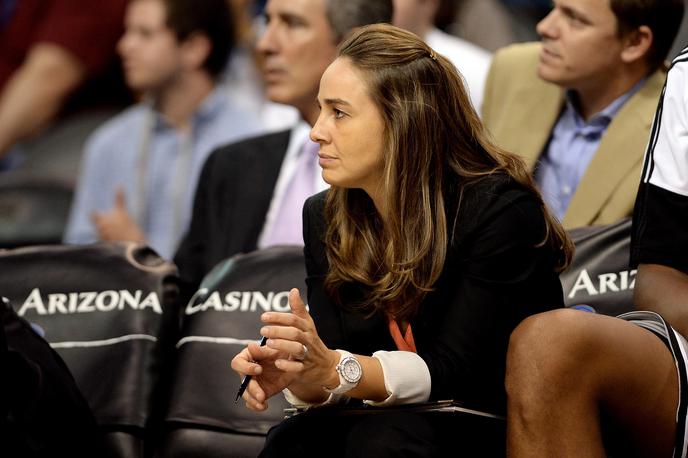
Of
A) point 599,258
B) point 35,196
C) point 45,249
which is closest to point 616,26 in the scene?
point 599,258

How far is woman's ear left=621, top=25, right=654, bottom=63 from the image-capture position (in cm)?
339

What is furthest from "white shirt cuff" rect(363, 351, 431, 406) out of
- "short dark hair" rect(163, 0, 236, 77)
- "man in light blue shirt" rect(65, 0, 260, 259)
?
"short dark hair" rect(163, 0, 236, 77)

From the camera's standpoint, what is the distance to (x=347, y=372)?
7.58ft

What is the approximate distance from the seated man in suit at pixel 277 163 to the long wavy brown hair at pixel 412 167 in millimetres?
1062

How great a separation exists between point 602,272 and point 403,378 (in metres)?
0.74

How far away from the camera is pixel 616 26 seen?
3.41m

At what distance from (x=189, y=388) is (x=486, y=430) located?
2.61 ft

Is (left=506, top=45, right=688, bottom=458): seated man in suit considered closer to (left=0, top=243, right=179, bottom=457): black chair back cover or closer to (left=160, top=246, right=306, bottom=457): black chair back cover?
(left=160, top=246, right=306, bottom=457): black chair back cover

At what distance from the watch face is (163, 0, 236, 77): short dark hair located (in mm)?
2709

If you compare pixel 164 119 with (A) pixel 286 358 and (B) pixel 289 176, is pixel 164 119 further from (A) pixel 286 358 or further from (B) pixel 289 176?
(A) pixel 286 358

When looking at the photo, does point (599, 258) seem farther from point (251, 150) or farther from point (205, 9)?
point (205, 9)

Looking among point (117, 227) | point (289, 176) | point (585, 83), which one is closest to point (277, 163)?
point (289, 176)

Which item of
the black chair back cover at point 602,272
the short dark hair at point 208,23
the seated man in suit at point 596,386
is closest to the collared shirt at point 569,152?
the black chair back cover at point 602,272

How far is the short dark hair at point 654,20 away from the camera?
339cm
